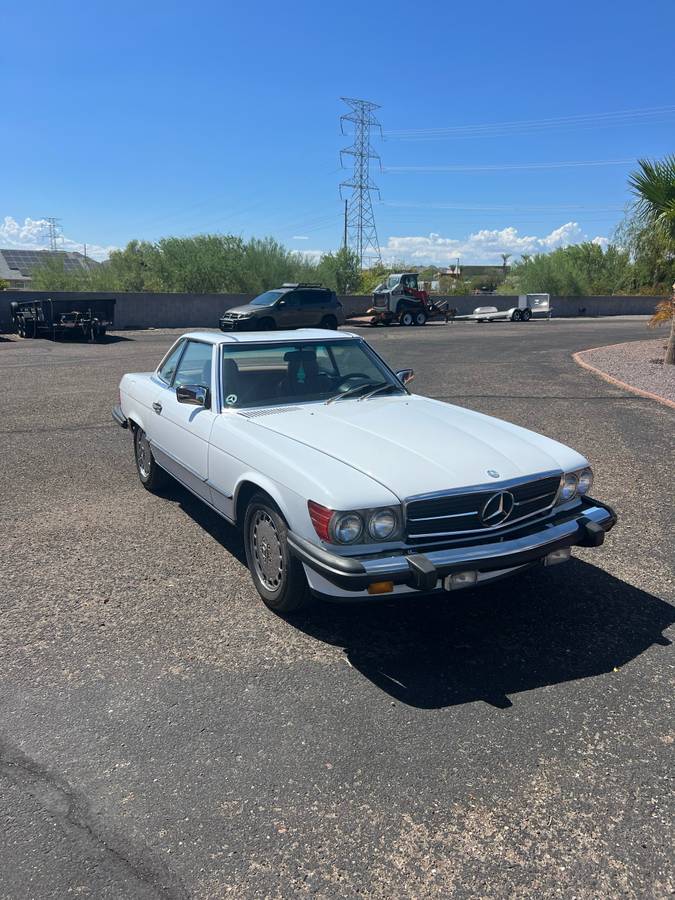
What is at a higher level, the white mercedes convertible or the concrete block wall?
the concrete block wall

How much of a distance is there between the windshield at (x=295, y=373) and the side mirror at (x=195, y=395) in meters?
0.15

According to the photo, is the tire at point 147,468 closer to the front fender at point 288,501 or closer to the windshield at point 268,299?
the front fender at point 288,501

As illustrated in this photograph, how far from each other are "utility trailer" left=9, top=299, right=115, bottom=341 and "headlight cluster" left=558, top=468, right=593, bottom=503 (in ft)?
67.6

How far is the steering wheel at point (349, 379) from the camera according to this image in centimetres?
495

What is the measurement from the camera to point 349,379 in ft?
16.6

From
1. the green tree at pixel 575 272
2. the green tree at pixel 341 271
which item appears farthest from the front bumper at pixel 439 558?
the green tree at pixel 575 272

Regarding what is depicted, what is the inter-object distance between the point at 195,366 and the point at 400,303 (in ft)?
93.8

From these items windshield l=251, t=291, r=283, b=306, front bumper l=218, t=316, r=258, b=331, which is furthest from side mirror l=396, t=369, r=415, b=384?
windshield l=251, t=291, r=283, b=306

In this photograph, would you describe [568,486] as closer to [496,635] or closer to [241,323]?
[496,635]

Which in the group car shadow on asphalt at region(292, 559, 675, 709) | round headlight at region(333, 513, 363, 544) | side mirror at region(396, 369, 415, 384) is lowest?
car shadow on asphalt at region(292, 559, 675, 709)

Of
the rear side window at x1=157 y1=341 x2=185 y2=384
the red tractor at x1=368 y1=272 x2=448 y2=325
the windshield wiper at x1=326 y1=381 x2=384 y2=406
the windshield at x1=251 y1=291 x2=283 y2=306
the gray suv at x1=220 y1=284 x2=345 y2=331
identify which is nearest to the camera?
the windshield wiper at x1=326 y1=381 x2=384 y2=406

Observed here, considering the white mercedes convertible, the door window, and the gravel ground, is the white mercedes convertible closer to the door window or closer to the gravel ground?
the gravel ground

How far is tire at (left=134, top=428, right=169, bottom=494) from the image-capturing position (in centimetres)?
595

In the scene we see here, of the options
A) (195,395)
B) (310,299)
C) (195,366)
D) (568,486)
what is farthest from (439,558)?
(310,299)
